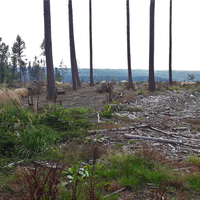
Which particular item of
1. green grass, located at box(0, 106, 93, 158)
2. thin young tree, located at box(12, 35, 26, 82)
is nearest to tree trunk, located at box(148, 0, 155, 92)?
green grass, located at box(0, 106, 93, 158)

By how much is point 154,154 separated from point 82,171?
1537 millimetres

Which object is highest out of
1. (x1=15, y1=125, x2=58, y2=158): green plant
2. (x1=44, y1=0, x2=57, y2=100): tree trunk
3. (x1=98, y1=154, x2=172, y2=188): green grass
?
(x1=44, y1=0, x2=57, y2=100): tree trunk

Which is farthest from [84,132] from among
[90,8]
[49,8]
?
[90,8]

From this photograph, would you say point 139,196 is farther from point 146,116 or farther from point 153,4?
point 153,4

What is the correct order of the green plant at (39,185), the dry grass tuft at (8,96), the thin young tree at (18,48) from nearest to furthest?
the green plant at (39,185)
the dry grass tuft at (8,96)
the thin young tree at (18,48)

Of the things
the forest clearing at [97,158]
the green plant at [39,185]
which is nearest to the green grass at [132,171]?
the forest clearing at [97,158]

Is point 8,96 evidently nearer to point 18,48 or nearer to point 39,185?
point 39,185

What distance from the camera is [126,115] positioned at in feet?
24.3

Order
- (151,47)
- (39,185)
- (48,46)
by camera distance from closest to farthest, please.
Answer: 1. (39,185)
2. (48,46)
3. (151,47)

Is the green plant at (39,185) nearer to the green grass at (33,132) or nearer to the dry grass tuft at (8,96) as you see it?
the green grass at (33,132)

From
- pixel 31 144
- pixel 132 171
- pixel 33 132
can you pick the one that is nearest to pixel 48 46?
pixel 33 132

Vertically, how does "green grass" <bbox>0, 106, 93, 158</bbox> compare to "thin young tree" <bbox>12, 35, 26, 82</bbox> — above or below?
below

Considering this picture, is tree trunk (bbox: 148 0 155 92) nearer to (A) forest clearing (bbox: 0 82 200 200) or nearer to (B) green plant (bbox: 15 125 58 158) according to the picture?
(A) forest clearing (bbox: 0 82 200 200)

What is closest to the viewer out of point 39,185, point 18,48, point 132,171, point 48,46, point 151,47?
point 39,185
